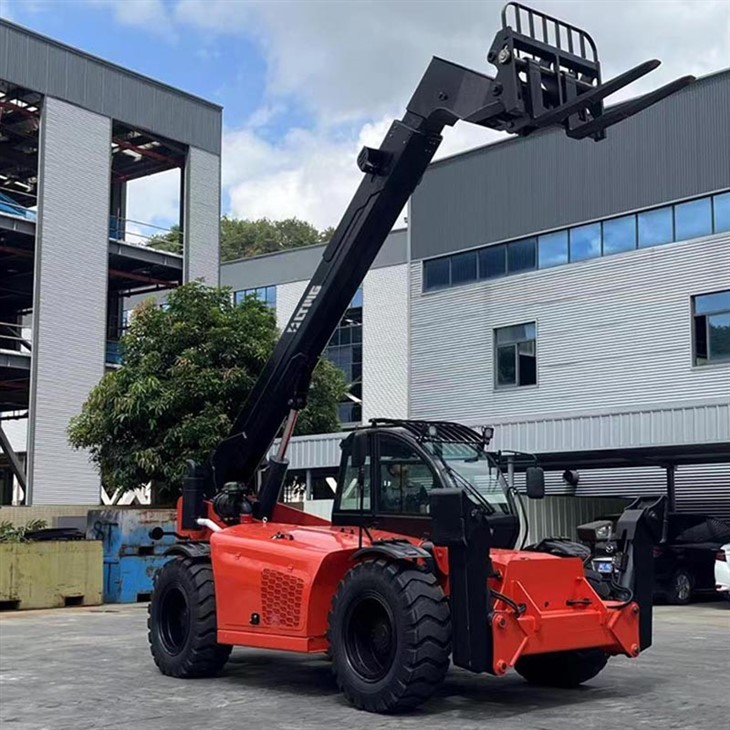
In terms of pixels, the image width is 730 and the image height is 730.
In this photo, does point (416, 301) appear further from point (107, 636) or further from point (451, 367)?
point (107, 636)

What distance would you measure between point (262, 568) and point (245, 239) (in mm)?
74488

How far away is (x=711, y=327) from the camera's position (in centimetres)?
2788

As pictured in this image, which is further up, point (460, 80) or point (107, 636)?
point (460, 80)

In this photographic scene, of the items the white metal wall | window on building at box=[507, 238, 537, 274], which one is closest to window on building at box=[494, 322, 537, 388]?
window on building at box=[507, 238, 537, 274]

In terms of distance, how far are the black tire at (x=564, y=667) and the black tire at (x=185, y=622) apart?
9.88 feet

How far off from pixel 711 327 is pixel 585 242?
4.50 m

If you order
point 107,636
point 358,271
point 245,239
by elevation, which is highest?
point 245,239

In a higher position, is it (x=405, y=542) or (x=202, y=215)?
(x=202, y=215)

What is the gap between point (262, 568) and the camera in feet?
A: 34.5

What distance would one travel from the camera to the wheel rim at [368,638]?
9.52m

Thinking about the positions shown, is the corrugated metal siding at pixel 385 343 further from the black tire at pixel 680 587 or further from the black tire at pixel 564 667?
the black tire at pixel 564 667

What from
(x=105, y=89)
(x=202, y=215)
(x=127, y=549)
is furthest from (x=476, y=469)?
(x=202, y=215)

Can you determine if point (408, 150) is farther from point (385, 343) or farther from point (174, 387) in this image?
point (385, 343)

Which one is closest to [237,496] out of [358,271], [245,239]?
[358,271]
